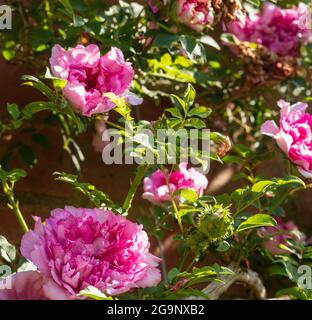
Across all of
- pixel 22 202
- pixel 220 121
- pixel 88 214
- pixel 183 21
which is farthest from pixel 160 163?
pixel 220 121

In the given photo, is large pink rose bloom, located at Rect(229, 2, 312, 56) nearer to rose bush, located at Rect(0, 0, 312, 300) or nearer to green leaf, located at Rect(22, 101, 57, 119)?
rose bush, located at Rect(0, 0, 312, 300)

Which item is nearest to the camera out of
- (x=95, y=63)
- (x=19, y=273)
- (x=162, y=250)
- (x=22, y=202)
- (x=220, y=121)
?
(x=19, y=273)

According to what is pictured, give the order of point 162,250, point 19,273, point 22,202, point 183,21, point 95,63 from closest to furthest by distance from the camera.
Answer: point 19,273
point 95,63
point 183,21
point 22,202
point 162,250

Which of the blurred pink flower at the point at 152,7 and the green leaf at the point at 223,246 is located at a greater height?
the blurred pink flower at the point at 152,7

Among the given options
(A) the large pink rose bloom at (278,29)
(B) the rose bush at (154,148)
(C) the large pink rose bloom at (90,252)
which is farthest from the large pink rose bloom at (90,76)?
(A) the large pink rose bloom at (278,29)

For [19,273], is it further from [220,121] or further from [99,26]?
[220,121]

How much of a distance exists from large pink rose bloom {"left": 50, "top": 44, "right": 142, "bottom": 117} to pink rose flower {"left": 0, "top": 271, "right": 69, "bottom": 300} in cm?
20

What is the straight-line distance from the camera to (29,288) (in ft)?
2.41

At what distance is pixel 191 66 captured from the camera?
1230 millimetres

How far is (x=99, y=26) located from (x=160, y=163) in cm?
31

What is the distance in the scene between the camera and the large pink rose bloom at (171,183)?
992 millimetres

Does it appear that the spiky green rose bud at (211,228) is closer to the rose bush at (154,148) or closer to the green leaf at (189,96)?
the rose bush at (154,148)

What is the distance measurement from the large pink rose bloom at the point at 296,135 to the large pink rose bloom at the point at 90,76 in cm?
21

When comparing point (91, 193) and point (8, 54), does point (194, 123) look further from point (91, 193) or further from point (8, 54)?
point (8, 54)
